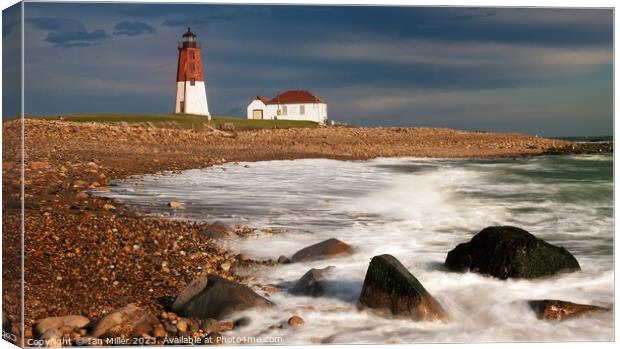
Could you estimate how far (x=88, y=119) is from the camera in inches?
245

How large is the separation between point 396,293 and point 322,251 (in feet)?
3.59

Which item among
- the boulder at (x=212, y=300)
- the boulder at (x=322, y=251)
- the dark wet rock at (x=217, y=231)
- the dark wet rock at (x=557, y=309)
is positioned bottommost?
the dark wet rock at (x=557, y=309)

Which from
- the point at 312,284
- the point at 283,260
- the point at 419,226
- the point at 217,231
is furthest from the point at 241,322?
the point at 419,226

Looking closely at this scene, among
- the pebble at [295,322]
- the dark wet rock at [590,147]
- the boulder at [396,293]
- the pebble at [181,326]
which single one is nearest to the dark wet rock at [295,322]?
the pebble at [295,322]

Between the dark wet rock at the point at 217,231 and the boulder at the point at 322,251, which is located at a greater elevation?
the dark wet rock at the point at 217,231

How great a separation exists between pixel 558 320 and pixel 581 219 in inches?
47.8

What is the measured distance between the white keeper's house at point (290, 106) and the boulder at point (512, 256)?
1.84m

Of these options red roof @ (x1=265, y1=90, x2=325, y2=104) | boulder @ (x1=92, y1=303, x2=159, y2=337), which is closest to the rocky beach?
boulder @ (x1=92, y1=303, x2=159, y2=337)

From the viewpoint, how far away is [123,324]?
14.9 feet

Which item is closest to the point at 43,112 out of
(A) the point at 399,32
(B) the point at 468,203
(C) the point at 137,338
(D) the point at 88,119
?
(D) the point at 88,119

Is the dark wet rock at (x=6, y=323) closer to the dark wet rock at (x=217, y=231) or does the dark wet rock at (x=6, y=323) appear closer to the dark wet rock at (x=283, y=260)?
the dark wet rock at (x=217, y=231)

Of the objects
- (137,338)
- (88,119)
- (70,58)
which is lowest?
(137,338)

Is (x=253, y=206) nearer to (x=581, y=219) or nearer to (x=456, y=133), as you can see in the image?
(x=456, y=133)

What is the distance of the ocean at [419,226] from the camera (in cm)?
486
